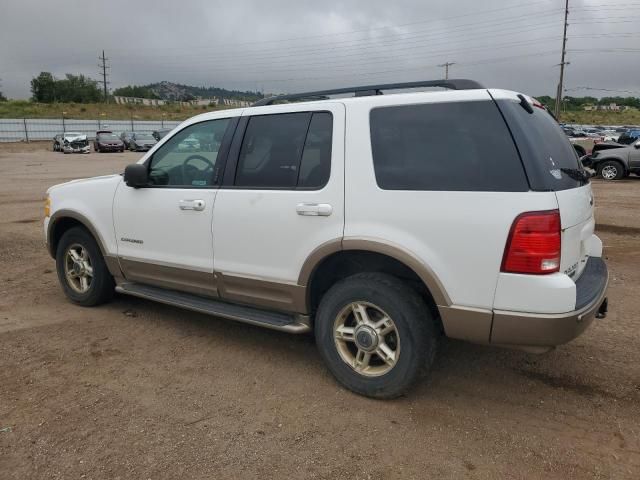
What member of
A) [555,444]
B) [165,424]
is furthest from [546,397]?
[165,424]

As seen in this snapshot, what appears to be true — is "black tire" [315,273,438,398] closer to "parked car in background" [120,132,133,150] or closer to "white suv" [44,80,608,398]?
"white suv" [44,80,608,398]

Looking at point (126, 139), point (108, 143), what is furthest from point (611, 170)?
point (126, 139)

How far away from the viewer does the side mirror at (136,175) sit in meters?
4.27

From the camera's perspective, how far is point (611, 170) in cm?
1739

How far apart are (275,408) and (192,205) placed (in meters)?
1.67

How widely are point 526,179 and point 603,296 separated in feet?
3.58

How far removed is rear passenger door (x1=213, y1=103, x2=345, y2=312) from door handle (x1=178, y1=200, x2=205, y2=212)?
0.16 metres

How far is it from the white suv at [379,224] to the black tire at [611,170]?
15850mm

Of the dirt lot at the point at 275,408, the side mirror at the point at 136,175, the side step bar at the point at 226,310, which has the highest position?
the side mirror at the point at 136,175

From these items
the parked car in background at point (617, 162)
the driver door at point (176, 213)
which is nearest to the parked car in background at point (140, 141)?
the parked car in background at point (617, 162)

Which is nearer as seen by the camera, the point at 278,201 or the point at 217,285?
the point at 278,201

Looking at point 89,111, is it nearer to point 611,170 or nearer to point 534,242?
point 611,170

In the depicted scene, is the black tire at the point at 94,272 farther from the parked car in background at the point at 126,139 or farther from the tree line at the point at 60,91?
the tree line at the point at 60,91

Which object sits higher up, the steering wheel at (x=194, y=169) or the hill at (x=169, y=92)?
the hill at (x=169, y=92)
